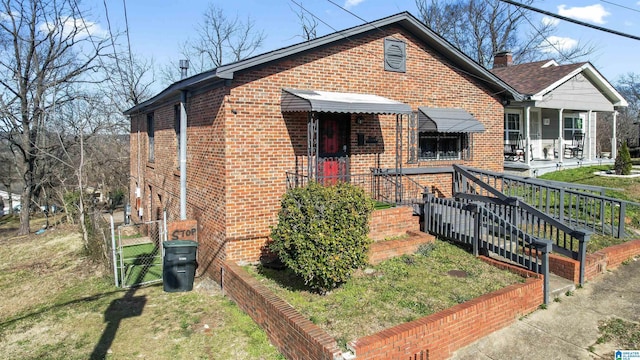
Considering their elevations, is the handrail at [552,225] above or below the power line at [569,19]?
below

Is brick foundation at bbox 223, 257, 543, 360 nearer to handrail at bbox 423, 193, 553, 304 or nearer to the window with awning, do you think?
handrail at bbox 423, 193, 553, 304

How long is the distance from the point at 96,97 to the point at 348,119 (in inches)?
786

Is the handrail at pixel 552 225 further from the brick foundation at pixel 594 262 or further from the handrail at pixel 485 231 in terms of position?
the handrail at pixel 485 231

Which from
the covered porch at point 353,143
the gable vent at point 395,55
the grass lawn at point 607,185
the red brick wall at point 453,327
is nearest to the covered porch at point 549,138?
the grass lawn at point 607,185

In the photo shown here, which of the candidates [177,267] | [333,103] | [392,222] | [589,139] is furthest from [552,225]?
[589,139]

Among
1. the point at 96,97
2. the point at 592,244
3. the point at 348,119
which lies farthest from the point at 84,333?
the point at 96,97

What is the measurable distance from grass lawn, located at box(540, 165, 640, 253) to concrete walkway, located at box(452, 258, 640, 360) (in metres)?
1.62

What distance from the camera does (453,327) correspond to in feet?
19.0

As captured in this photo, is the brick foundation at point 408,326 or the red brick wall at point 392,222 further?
the red brick wall at point 392,222

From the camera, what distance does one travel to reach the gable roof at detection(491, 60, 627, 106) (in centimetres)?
1675

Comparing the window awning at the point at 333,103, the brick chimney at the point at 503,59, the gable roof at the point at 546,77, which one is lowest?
the window awning at the point at 333,103

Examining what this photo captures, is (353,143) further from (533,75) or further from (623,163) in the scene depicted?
(623,163)

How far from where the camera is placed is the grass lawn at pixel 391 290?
597 cm

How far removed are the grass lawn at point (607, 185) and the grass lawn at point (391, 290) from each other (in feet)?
9.89
